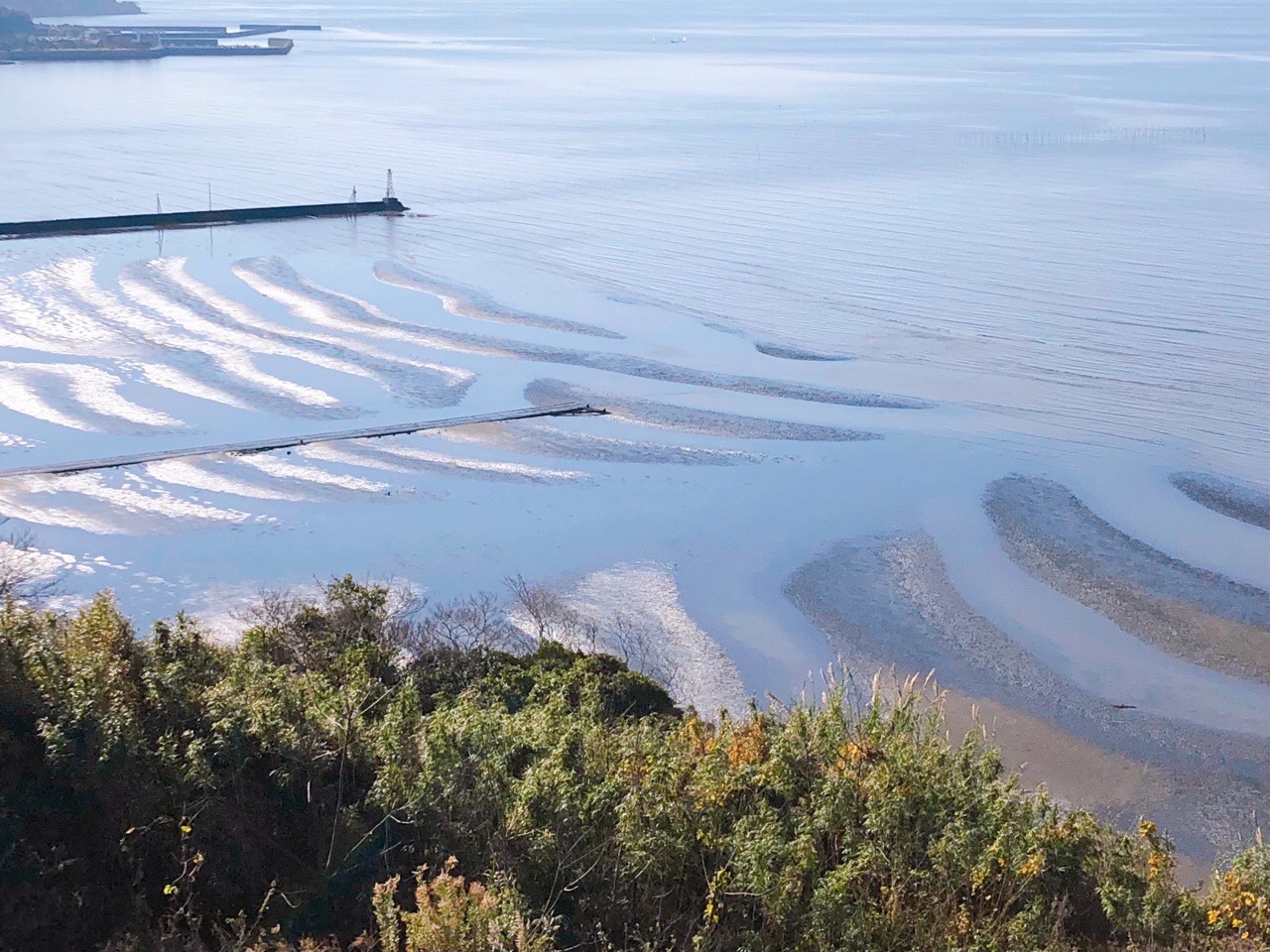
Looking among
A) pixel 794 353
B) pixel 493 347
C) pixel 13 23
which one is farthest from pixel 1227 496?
pixel 13 23

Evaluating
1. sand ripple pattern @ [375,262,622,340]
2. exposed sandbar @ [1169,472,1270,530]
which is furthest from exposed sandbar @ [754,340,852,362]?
exposed sandbar @ [1169,472,1270,530]

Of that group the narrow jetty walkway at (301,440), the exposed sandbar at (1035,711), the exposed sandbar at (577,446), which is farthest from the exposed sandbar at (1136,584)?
the narrow jetty walkway at (301,440)

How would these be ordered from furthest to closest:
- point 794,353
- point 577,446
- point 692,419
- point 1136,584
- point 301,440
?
point 794,353, point 692,419, point 577,446, point 301,440, point 1136,584

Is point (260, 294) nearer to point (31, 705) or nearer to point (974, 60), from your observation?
point (31, 705)

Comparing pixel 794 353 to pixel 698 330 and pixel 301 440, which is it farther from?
pixel 301 440

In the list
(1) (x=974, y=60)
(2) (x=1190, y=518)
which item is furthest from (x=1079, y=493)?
(1) (x=974, y=60)
